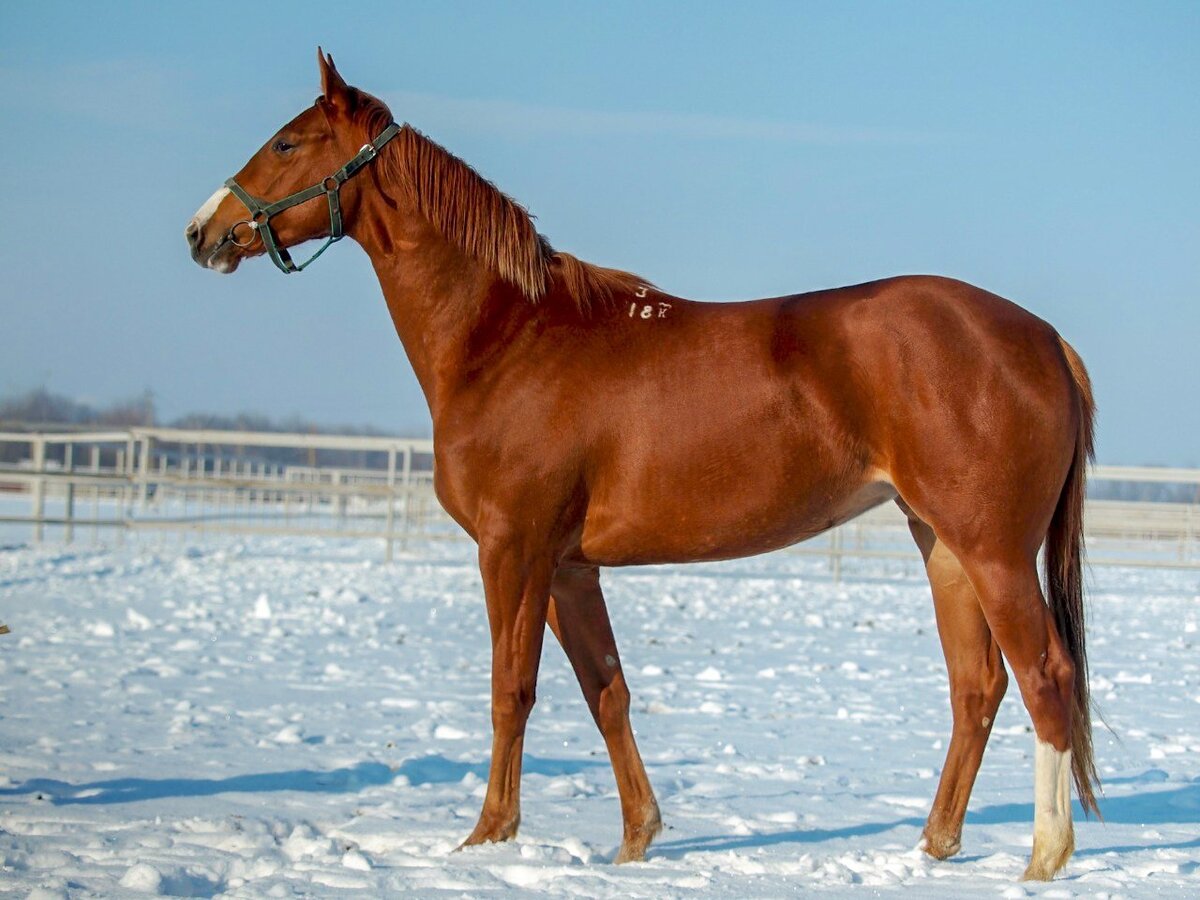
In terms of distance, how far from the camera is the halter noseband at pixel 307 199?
404 cm

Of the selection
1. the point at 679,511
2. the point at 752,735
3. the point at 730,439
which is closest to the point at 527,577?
the point at 679,511

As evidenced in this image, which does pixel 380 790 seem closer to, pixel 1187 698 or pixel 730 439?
pixel 730 439

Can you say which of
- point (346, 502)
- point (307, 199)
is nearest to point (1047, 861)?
point (307, 199)

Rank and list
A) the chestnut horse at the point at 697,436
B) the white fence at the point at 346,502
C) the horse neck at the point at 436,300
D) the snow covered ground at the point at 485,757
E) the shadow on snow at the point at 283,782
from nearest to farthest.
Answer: the snow covered ground at the point at 485,757 < the chestnut horse at the point at 697,436 < the horse neck at the point at 436,300 < the shadow on snow at the point at 283,782 < the white fence at the point at 346,502

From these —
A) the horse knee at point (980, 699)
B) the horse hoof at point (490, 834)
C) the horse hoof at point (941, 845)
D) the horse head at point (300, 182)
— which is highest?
the horse head at point (300, 182)

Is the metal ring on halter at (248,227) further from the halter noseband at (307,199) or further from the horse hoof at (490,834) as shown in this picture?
the horse hoof at (490,834)

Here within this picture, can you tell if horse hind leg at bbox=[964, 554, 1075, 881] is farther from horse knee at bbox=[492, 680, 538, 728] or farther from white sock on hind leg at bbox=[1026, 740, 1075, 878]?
horse knee at bbox=[492, 680, 538, 728]

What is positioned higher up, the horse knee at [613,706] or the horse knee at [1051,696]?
the horse knee at [1051,696]

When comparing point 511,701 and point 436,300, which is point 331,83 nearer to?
point 436,300

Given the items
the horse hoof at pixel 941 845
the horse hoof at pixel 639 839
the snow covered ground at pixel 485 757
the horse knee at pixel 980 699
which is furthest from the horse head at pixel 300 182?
the horse hoof at pixel 941 845

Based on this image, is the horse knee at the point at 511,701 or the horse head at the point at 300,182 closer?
the horse knee at the point at 511,701

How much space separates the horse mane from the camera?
4.02 metres

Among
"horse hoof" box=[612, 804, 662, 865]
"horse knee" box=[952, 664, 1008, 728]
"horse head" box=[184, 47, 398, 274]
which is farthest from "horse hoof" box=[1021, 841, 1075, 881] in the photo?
"horse head" box=[184, 47, 398, 274]

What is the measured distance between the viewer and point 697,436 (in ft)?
12.0
